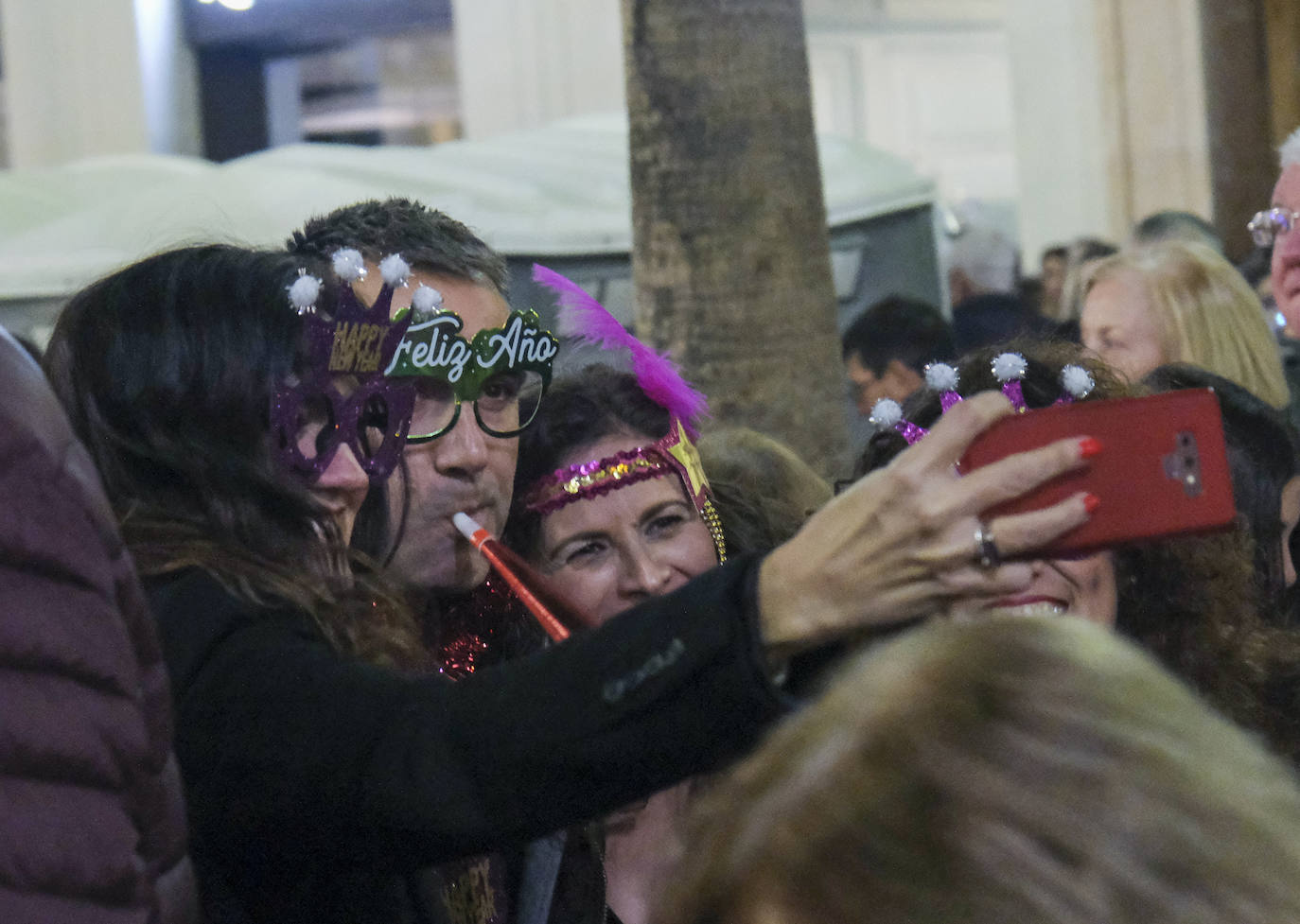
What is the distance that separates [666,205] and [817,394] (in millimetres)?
703

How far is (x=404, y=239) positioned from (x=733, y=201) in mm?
2388

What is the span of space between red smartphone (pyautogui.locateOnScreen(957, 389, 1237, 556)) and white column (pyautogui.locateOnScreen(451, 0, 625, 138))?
9.80 meters

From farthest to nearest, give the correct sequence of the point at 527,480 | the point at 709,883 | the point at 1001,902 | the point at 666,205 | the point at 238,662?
1. the point at 666,205
2. the point at 527,480
3. the point at 238,662
4. the point at 709,883
5. the point at 1001,902

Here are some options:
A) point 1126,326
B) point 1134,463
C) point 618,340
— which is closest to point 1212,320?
point 1126,326

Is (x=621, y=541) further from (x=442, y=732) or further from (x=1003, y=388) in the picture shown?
(x=442, y=732)

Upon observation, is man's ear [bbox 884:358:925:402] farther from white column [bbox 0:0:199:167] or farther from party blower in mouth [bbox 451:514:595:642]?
white column [bbox 0:0:199:167]

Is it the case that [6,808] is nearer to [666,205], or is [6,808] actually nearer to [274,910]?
[274,910]

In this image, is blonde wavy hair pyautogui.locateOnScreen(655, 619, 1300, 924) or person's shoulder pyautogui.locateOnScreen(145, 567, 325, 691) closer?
blonde wavy hair pyautogui.locateOnScreen(655, 619, 1300, 924)

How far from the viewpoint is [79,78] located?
11.6 meters

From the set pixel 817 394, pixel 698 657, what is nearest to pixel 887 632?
pixel 698 657

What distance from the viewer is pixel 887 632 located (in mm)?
1644

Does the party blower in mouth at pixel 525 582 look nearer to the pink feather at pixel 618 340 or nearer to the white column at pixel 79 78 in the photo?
the pink feather at pixel 618 340

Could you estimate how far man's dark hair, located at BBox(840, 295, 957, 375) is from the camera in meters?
5.46

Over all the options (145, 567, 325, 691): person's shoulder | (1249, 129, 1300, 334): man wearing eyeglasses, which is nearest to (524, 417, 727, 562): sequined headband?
(145, 567, 325, 691): person's shoulder
